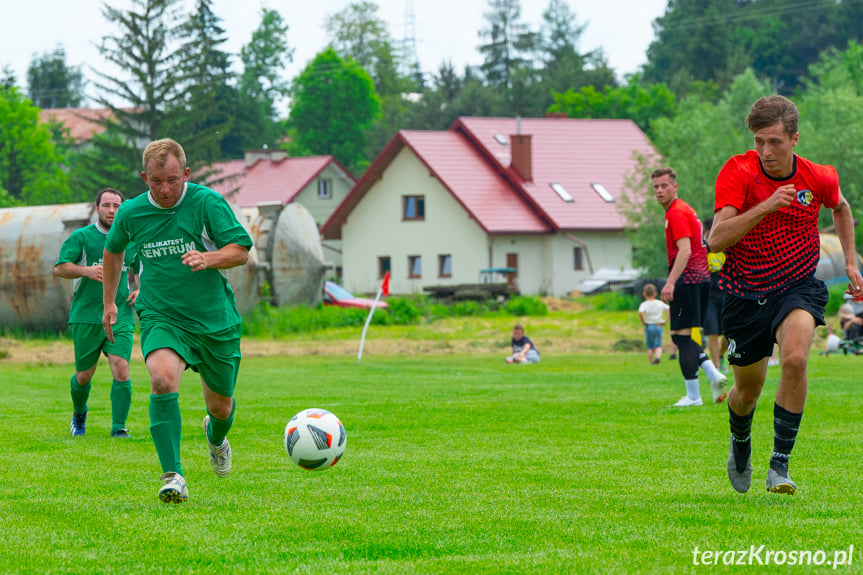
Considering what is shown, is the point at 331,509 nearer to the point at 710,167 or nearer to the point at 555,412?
the point at 555,412

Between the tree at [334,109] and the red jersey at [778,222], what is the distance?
284 feet

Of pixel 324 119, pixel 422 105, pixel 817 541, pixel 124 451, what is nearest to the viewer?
pixel 817 541

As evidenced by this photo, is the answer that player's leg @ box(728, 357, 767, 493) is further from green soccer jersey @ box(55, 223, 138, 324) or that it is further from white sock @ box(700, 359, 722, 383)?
white sock @ box(700, 359, 722, 383)

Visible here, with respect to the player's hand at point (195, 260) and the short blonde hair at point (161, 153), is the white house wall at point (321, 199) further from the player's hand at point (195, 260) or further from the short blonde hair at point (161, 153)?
the player's hand at point (195, 260)

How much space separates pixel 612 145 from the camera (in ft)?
201

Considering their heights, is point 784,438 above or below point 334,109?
below

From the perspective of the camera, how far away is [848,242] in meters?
7.24

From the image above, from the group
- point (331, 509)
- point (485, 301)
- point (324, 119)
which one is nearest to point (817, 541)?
point (331, 509)

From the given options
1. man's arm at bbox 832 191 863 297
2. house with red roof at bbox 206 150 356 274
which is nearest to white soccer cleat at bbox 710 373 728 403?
man's arm at bbox 832 191 863 297

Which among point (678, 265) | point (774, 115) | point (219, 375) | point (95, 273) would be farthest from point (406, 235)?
point (774, 115)

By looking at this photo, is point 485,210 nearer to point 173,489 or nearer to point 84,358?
point 84,358

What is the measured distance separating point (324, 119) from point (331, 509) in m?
89.5

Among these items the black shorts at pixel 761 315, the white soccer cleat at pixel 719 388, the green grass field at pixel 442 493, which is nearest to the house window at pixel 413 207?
the green grass field at pixel 442 493

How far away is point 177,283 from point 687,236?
671 cm
